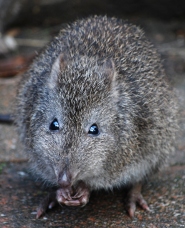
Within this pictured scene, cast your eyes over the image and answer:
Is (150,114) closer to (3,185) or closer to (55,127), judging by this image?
(55,127)

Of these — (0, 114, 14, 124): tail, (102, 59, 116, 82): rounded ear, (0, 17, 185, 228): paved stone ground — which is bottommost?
(0, 17, 185, 228): paved stone ground

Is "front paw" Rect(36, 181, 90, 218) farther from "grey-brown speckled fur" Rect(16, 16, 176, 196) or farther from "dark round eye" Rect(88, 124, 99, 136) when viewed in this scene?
"dark round eye" Rect(88, 124, 99, 136)

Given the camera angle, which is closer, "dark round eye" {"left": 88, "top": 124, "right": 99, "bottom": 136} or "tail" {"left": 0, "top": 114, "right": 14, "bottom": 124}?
"dark round eye" {"left": 88, "top": 124, "right": 99, "bottom": 136}

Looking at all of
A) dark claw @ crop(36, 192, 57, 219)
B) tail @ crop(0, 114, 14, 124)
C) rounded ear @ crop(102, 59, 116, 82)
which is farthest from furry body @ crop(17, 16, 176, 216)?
tail @ crop(0, 114, 14, 124)

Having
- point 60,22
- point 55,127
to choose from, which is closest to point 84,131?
point 55,127

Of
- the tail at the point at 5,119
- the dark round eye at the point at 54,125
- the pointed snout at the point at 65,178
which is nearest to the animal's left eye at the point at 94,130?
the dark round eye at the point at 54,125

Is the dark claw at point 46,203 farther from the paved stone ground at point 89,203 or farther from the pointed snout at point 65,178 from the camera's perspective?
the pointed snout at point 65,178

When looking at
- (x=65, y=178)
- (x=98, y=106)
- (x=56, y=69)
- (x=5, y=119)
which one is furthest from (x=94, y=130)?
(x=5, y=119)
